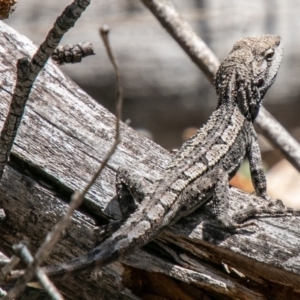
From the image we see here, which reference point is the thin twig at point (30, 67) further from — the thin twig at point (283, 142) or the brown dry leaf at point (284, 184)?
the brown dry leaf at point (284, 184)

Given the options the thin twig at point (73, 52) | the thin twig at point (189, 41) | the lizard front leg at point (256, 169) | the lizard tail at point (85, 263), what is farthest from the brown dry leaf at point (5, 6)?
the lizard front leg at point (256, 169)

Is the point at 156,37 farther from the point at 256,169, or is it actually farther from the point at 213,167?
the point at 213,167

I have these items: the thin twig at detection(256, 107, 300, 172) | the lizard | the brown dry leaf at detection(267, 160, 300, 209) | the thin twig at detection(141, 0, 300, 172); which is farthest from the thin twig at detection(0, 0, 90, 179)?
the brown dry leaf at detection(267, 160, 300, 209)

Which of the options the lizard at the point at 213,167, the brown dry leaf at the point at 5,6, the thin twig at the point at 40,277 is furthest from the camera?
the brown dry leaf at the point at 5,6

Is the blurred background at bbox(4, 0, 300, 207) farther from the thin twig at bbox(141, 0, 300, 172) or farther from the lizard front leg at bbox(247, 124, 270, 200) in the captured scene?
the lizard front leg at bbox(247, 124, 270, 200)

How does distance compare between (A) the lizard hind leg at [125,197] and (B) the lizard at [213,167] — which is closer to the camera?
(B) the lizard at [213,167]

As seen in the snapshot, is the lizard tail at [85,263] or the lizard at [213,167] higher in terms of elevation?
the lizard at [213,167]

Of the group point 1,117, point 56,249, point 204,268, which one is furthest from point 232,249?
point 1,117
